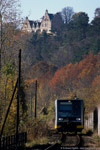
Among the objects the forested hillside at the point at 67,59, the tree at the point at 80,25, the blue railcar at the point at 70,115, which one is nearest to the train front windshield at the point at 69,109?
the blue railcar at the point at 70,115

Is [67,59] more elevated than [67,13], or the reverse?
[67,13]

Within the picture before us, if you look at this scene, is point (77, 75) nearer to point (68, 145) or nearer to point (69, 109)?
point (69, 109)

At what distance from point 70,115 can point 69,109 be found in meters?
0.48

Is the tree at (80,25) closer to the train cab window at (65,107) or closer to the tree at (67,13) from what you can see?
the tree at (67,13)

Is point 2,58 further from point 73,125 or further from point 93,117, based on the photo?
point 93,117

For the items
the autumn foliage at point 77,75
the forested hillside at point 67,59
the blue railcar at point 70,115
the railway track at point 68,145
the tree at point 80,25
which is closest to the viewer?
the railway track at point 68,145


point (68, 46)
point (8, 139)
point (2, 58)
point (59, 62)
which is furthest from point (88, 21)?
point (8, 139)

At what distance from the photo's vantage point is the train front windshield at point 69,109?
35.1 m

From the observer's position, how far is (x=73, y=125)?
35.2 m

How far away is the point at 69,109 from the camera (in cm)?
3541

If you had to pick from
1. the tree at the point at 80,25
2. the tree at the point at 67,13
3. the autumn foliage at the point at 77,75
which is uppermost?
the tree at the point at 67,13

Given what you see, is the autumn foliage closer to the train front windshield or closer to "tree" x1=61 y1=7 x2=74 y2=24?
the train front windshield

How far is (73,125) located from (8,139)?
14.0 metres

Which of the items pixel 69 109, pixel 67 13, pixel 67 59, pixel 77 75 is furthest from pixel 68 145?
pixel 67 13
